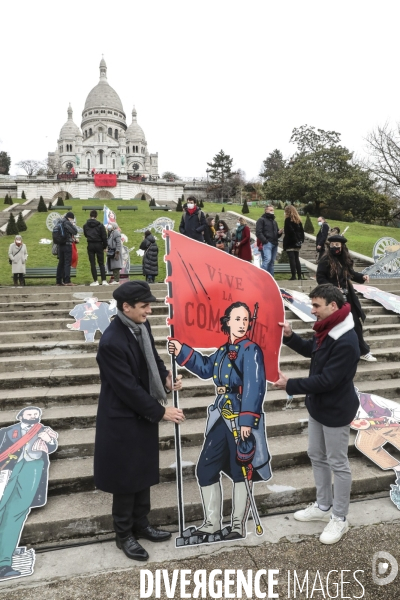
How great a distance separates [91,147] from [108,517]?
9141 centimetres

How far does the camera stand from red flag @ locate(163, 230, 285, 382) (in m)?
2.97

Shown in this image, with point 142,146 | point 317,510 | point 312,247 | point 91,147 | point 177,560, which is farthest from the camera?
point 142,146

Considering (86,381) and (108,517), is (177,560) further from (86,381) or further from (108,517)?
(86,381)

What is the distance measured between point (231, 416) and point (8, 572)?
1.88 m

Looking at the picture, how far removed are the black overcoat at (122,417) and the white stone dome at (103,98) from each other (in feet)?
344

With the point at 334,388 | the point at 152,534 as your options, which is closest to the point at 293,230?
the point at 334,388

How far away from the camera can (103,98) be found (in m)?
94.6

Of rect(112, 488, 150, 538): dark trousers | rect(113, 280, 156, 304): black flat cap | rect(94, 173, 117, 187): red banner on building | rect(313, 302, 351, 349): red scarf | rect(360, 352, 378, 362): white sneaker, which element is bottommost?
rect(112, 488, 150, 538): dark trousers

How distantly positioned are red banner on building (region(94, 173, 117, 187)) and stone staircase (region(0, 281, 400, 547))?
171ft

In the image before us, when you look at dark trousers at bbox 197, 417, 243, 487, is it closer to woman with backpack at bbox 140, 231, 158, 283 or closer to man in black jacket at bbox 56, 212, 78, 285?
man in black jacket at bbox 56, 212, 78, 285

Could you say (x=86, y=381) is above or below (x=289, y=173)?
below

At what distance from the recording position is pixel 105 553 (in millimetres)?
2893

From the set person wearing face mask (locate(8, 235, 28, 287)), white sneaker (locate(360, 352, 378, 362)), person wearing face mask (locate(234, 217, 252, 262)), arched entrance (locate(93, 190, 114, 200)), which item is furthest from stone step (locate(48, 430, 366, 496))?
arched entrance (locate(93, 190, 114, 200))

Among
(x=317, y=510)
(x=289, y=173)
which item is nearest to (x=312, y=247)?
(x=317, y=510)
